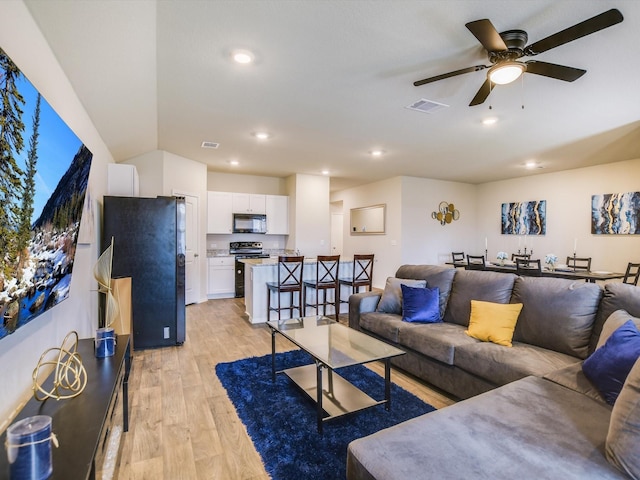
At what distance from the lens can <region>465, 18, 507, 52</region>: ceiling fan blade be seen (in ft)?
6.23

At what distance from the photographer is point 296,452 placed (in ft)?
6.36

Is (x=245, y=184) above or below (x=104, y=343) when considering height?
above

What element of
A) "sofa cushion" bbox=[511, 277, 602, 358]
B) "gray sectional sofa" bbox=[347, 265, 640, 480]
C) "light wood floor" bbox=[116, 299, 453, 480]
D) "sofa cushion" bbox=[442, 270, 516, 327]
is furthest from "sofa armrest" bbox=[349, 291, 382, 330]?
"sofa cushion" bbox=[511, 277, 602, 358]

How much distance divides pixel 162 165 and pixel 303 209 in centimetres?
293

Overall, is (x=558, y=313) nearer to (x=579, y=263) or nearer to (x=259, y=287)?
(x=259, y=287)

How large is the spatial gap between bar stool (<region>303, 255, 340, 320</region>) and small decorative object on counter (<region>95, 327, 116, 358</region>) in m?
2.91

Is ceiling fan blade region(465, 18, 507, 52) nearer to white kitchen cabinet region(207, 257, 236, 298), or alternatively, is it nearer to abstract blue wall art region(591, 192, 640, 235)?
abstract blue wall art region(591, 192, 640, 235)

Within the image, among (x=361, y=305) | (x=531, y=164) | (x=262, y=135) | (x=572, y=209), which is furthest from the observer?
(x=572, y=209)

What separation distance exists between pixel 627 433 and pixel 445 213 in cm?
715

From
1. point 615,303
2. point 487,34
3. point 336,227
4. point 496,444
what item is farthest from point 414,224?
point 496,444

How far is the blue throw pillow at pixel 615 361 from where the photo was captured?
1.61 meters

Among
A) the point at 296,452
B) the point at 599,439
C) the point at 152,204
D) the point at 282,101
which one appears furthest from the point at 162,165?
the point at 599,439

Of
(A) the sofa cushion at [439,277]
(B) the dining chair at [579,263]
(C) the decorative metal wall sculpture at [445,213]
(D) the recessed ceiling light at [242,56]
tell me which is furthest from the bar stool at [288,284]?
(B) the dining chair at [579,263]

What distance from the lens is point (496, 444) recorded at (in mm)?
1319
